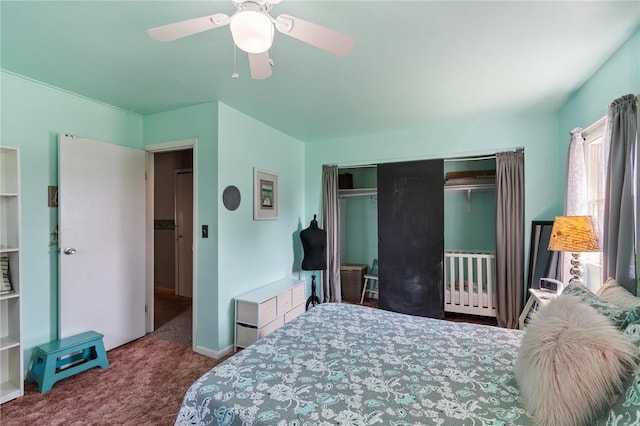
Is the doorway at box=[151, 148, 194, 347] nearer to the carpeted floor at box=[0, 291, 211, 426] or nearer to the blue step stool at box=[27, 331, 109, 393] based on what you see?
the carpeted floor at box=[0, 291, 211, 426]

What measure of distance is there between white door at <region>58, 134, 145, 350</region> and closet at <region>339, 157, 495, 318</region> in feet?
9.22

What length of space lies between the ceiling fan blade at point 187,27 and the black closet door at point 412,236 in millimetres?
2841

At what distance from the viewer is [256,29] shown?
1143 millimetres

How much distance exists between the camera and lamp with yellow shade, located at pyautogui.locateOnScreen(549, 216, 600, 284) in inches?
76.7

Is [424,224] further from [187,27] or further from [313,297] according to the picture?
[187,27]

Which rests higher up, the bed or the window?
the window

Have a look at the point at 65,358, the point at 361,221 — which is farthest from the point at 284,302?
the point at 361,221

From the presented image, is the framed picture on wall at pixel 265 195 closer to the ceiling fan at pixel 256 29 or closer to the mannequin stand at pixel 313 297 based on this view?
the mannequin stand at pixel 313 297

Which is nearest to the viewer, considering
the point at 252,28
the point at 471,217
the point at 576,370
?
the point at 576,370

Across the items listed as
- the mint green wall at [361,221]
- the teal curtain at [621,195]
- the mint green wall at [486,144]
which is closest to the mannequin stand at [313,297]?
the mint green wall at [361,221]

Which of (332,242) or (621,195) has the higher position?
(621,195)

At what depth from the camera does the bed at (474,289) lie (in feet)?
11.0

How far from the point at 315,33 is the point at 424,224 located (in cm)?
277

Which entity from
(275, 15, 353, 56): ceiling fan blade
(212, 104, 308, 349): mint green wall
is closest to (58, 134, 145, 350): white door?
(212, 104, 308, 349): mint green wall
